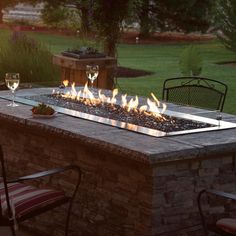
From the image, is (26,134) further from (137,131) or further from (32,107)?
(137,131)

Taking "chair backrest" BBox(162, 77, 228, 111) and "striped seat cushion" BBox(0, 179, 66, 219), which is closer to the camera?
"striped seat cushion" BBox(0, 179, 66, 219)

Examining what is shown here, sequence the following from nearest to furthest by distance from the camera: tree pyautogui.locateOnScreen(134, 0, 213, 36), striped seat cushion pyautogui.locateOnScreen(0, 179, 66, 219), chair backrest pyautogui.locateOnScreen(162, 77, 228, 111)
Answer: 1. striped seat cushion pyautogui.locateOnScreen(0, 179, 66, 219)
2. chair backrest pyautogui.locateOnScreen(162, 77, 228, 111)
3. tree pyautogui.locateOnScreen(134, 0, 213, 36)

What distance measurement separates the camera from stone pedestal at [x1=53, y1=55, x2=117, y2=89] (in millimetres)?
8922

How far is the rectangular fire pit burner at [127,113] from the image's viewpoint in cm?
480

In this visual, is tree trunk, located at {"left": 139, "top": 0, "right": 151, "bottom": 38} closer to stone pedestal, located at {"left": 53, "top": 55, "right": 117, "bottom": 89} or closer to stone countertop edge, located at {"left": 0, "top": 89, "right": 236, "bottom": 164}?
stone pedestal, located at {"left": 53, "top": 55, "right": 117, "bottom": 89}

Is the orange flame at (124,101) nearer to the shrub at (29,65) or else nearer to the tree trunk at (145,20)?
the shrub at (29,65)

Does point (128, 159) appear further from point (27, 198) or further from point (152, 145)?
point (27, 198)

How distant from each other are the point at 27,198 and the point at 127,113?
124 cm

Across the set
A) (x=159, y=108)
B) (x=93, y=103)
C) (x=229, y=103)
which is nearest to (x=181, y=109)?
(x=159, y=108)

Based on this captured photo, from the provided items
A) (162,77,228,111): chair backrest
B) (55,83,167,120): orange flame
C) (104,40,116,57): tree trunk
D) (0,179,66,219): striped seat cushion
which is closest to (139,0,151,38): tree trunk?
(104,40,116,57): tree trunk

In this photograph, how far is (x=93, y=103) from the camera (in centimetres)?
580

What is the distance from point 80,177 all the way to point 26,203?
Result: 40 centimetres

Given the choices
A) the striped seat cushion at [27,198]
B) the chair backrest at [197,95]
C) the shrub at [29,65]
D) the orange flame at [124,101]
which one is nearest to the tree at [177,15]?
the shrub at [29,65]

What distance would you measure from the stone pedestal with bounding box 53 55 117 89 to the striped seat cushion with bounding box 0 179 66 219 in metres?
4.39
